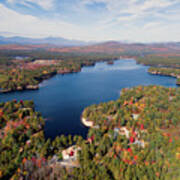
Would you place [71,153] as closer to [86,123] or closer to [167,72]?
[86,123]

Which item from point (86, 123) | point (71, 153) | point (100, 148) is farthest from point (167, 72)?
point (71, 153)

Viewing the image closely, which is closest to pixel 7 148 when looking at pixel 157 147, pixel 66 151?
pixel 66 151

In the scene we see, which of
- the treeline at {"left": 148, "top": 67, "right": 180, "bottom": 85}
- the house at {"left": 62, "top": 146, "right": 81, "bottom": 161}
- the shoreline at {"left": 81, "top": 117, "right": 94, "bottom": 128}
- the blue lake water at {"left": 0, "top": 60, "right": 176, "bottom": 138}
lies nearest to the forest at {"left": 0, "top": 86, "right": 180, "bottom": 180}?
the house at {"left": 62, "top": 146, "right": 81, "bottom": 161}

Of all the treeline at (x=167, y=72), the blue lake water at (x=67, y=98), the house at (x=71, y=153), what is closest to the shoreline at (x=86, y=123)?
the blue lake water at (x=67, y=98)

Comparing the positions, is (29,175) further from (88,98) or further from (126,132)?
(88,98)

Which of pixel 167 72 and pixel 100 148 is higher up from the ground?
pixel 100 148

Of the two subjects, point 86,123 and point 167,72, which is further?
point 167,72

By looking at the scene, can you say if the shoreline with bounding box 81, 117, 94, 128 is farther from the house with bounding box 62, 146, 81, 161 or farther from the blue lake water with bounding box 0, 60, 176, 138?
the house with bounding box 62, 146, 81, 161

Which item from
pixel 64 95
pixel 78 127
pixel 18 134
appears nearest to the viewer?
pixel 18 134
